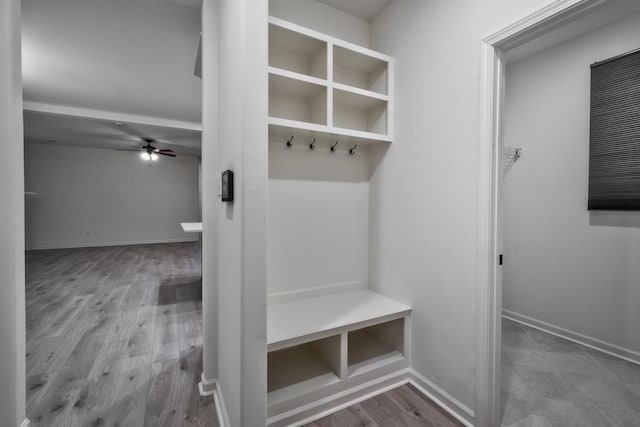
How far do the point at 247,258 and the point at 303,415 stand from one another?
3.45 feet

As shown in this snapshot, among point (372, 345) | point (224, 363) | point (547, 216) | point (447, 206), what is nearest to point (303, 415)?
point (224, 363)

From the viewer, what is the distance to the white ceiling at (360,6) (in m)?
2.04

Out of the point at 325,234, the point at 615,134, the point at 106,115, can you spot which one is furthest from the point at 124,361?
the point at 106,115

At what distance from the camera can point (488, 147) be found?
1.44 m

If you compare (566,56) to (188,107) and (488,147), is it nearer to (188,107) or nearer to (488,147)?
(488,147)

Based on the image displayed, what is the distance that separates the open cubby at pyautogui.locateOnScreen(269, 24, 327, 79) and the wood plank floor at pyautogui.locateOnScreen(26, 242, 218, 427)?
7.45 feet

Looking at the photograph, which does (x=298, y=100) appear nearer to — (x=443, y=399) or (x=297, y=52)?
(x=297, y=52)

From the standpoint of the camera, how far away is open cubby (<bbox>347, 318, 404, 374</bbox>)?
6.30 feet

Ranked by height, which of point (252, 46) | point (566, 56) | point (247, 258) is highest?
point (566, 56)

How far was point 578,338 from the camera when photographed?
2441 millimetres

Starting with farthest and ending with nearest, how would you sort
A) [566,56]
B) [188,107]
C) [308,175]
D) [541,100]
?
[188,107]
[541,100]
[566,56]
[308,175]

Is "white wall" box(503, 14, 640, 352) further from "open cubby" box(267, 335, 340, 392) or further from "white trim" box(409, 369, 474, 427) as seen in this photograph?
"open cubby" box(267, 335, 340, 392)

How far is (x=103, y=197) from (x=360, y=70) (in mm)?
8217

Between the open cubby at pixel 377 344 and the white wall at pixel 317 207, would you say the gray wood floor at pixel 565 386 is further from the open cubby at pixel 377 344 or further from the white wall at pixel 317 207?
the white wall at pixel 317 207
